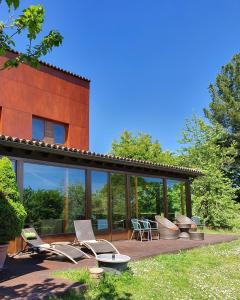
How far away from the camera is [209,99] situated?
37.2 m

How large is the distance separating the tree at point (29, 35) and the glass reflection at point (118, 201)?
938cm

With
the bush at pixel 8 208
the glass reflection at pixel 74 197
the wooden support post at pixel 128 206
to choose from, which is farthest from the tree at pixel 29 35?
the wooden support post at pixel 128 206

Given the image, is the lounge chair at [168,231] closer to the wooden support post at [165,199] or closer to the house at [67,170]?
the house at [67,170]

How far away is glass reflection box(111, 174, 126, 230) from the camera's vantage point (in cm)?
1358

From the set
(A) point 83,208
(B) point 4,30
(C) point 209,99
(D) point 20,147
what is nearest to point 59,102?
(A) point 83,208

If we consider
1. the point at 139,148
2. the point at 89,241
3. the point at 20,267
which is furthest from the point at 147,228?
the point at 139,148

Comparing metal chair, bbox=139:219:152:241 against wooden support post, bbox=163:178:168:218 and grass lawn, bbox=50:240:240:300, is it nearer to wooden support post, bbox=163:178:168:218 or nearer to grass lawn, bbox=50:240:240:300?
wooden support post, bbox=163:178:168:218

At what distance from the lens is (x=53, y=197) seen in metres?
11.5

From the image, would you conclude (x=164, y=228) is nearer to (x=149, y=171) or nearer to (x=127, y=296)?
(x=149, y=171)

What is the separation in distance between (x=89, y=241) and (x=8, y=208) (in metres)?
3.34

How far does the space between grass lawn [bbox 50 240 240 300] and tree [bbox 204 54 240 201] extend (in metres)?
25.8

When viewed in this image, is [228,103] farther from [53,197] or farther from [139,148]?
[53,197]

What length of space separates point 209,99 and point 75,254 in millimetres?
31011

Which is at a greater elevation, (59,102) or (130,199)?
(59,102)
